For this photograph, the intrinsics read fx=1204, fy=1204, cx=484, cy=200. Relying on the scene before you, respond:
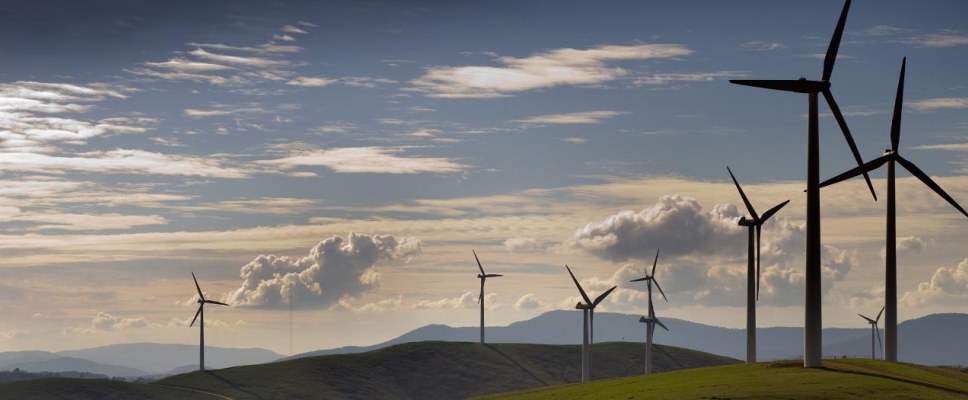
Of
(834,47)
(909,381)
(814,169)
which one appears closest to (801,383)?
(909,381)

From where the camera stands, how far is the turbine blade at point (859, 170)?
136 meters

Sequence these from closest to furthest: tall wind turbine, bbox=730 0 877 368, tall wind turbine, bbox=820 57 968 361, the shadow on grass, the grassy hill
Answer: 1. the grassy hill
2. the shadow on grass
3. tall wind turbine, bbox=730 0 877 368
4. tall wind turbine, bbox=820 57 968 361

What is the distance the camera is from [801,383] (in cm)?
11544

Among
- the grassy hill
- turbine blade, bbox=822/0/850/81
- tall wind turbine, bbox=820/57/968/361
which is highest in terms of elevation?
turbine blade, bbox=822/0/850/81

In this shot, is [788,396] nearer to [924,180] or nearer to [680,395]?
[680,395]

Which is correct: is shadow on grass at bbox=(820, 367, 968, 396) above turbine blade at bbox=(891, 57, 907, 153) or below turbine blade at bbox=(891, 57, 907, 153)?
below

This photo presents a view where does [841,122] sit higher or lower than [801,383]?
higher

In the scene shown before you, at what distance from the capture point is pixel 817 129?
12212 cm

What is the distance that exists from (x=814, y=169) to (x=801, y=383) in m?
21.7

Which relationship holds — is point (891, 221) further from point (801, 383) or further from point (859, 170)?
point (801, 383)

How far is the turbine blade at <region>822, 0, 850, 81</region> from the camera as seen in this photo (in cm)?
12725

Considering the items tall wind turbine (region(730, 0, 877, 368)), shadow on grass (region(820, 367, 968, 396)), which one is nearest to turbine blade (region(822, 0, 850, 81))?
tall wind turbine (region(730, 0, 877, 368))

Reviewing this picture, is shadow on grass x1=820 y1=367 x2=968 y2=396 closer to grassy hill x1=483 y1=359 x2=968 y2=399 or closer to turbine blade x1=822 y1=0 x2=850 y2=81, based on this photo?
grassy hill x1=483 y1=359 x2=968 y2=399

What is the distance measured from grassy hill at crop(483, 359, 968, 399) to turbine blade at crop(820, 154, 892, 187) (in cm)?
2055
